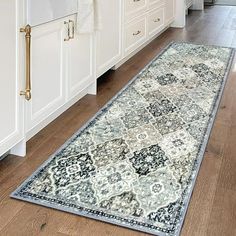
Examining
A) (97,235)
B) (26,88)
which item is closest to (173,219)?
(97,235)

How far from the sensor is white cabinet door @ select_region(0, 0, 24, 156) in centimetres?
208

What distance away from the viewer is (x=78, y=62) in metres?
3.13

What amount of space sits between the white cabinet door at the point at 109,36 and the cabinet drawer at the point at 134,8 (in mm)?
252

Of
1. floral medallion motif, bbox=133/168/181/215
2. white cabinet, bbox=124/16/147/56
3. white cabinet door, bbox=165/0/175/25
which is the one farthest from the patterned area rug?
white cabinet door, bbox=165/0/175/25

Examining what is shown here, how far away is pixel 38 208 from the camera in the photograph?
198cm

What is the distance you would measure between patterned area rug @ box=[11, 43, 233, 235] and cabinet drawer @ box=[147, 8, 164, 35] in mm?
1536

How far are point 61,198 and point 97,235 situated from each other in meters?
0.34

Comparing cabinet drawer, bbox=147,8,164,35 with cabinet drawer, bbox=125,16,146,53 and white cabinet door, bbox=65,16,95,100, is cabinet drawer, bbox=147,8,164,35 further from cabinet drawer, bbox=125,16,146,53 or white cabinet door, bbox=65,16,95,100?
white cabinet door, bbox=65,16,95,100

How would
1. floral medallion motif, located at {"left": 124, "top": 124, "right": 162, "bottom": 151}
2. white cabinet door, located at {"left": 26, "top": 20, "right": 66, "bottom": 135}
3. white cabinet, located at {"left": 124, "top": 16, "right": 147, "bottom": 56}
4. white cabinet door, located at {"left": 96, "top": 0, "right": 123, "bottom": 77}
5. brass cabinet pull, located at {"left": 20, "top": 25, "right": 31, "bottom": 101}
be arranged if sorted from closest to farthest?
brass cabinet pull, located at {"left": 20, "top": 25, "right": 31, "bottom": 101}, white cabinet door, located at {"left": 26, "top": 20, "right": 66, "bottom": 135}, floral medallion motif, located at {"left": 124, "top": 124, "right": 162, "bottom": 151}, white cabinet door, located at {"left": 96, "top": 0, "right": 123, "bottom": 77}, white cabinet, located at {"left": 124, "top": 16, "right": 147, "bottom": 56}

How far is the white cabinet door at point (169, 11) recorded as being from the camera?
6.18 meters

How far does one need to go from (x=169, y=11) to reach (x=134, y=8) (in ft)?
6.56

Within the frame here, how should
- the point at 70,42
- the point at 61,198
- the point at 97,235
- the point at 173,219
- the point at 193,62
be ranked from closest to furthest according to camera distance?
the point at 97,235 → the point at 173,219 → the point at 61,198 → the point at 70,42 → the point at 193,62

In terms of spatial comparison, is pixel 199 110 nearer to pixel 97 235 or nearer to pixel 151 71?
pixel 151 71

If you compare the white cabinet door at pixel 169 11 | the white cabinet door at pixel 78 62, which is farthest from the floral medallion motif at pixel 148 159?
the white cabinet door at pixel 169 11
